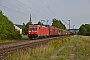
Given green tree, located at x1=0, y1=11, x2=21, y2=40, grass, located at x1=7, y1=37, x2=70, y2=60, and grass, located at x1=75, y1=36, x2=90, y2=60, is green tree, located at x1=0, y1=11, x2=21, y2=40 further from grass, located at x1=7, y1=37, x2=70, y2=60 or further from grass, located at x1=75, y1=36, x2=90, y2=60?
grass, located at x1=7, y1=37, x2=70, y2=60

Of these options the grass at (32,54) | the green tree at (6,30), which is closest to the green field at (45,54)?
the grass at (32,54)

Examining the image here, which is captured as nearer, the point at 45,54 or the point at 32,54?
the point at 32,54

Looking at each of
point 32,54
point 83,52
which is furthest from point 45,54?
point 83,52

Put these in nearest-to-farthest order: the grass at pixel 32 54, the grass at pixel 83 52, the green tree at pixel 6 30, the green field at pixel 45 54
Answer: the grass at pixel 32 54
the green field at pixel 45 54
the grass at pixel 83 52
the green tree at pixel 6 30

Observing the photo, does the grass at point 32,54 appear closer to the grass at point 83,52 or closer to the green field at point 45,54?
the green field at point 45,54

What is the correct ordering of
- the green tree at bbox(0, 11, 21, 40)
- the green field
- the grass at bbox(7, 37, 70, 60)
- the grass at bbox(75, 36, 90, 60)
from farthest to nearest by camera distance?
the green tree at bbox(0, 11, 21, 40) → the grass at bbox(75, 36, 90, 60) → the green field → the grass at bbox(7, 37, 70, 60)

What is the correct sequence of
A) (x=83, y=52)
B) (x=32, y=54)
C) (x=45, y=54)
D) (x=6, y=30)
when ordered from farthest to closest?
(x=6, y=30), (x=83, y=52), (x=45, y=54), (x=32, y=54)

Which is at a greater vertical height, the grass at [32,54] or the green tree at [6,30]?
the green tree at [6,30]

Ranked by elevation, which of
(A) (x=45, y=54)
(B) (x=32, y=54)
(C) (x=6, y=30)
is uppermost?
(C) (x=6, y=30)

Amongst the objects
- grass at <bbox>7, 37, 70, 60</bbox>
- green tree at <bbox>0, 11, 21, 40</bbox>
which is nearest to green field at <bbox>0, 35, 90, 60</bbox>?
grass at <bbox>7, 37, 70, 60</bbox>

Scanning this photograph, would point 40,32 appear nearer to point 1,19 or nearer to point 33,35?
point 33,35

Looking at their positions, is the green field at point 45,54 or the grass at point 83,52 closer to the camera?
the green field at point 45,54

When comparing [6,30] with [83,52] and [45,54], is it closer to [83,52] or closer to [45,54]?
[83,52]

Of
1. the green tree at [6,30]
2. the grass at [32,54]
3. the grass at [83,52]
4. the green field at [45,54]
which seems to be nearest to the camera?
the grass at [32,54]
